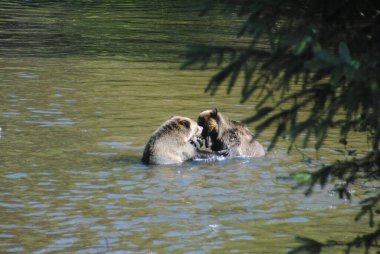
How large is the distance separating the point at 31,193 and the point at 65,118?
186 inches

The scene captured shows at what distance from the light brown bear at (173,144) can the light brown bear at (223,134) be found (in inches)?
17.9

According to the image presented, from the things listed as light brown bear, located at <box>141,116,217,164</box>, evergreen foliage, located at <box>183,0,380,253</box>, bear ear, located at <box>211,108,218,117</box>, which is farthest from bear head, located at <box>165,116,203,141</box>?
evergreen foliage, located at <box>183,0,380,253</box>

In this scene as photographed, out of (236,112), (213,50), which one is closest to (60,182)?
(236,112)

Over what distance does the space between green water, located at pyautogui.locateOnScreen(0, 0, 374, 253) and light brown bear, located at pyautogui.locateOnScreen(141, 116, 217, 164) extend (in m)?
0.17

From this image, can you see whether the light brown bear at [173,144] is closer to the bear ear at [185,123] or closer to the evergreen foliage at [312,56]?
the bear ear at [185,123]

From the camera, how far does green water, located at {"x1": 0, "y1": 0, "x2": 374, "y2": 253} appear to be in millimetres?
10539

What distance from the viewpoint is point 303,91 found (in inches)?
255

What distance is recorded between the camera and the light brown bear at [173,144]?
45.6 feet

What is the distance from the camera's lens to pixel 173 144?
1410cm

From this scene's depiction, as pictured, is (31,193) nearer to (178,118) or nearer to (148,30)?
(178,118)

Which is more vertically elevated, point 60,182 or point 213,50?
point 213,50

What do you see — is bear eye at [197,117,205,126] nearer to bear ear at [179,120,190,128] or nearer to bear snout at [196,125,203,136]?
bear snout at [196,125,203,136]

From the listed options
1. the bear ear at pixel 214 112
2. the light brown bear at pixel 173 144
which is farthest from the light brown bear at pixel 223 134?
the light brown bear at pixel 173 144

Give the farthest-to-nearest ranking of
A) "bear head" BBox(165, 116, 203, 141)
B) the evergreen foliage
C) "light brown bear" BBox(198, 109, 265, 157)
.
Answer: "light brown bear" BBox(198, 109, 265, 157) < "bear head" BBox(165, 116, 203, 141) < the evergreen foliage
